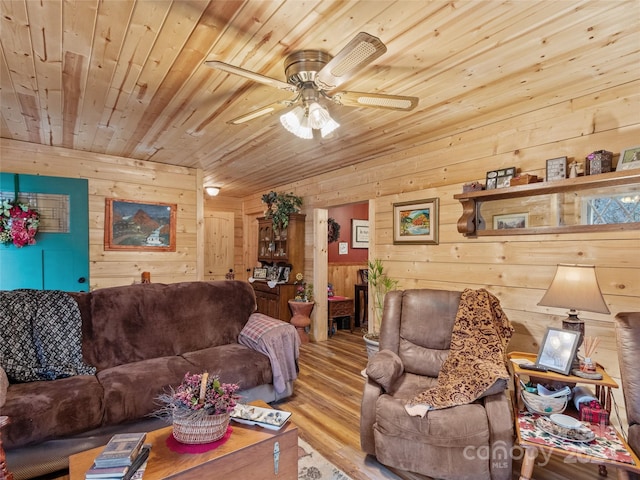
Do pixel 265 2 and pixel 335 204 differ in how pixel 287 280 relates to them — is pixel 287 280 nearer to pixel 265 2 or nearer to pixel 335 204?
pixel 335 204

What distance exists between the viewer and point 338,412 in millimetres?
2785

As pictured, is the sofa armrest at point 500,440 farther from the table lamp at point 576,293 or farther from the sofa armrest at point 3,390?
the sofa armrest at point 3,390

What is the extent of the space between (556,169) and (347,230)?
400cm

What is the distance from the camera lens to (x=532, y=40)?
5.90 feet

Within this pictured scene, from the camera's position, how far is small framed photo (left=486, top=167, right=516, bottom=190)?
2.72m

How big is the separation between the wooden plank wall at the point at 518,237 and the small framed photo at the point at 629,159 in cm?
8

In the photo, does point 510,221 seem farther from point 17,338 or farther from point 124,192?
point 124,192

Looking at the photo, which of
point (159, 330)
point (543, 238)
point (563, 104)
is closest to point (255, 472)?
point (159, 330)

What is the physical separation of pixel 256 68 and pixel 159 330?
216 centimetres

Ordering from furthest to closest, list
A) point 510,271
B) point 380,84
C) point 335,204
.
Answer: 1. point 335,204
2. point 510,271
3. point 380,84

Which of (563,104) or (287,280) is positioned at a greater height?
(563,104)

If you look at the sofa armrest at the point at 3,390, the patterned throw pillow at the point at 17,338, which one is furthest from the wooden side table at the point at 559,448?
the patterned throw pillow at the point at 17,338

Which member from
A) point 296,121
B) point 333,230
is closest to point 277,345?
point 296,121

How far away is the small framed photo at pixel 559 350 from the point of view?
199 centimetres
